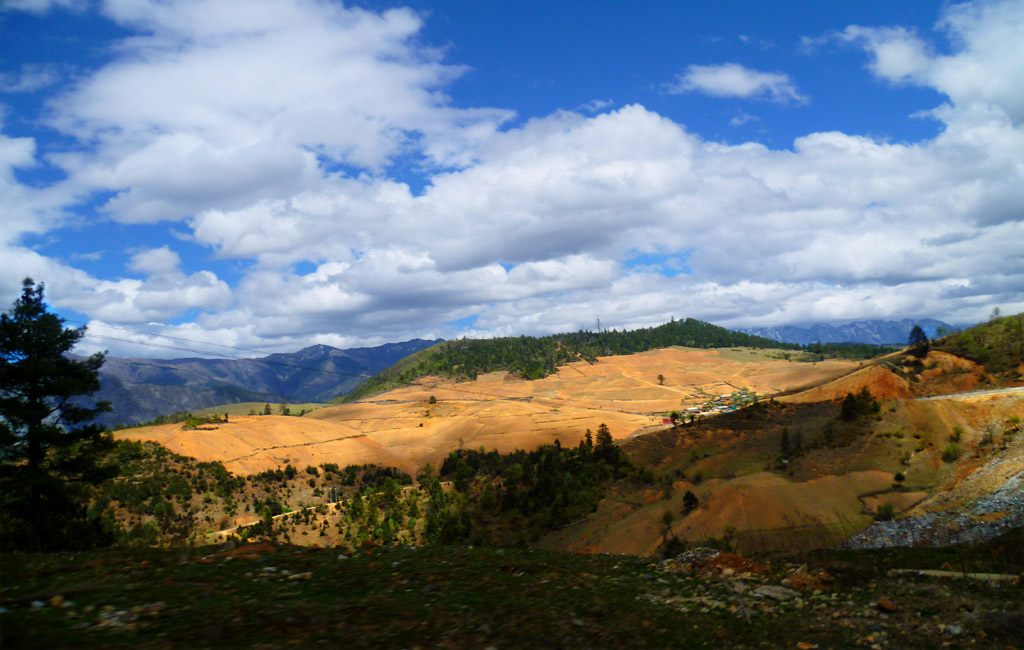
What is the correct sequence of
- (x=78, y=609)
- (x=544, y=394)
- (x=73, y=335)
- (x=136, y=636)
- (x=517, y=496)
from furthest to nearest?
(x=544, y=394) < (x=517, y=496) < (x=73, y=335) < (x=78, y=609) < (x=136, y=636)

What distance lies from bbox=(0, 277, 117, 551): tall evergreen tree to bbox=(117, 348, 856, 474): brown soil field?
4300cm

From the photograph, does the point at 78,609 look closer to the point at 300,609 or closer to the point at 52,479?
the point at 300,609

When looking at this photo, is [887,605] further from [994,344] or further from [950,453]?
[994,344]

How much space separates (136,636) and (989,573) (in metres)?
14.0

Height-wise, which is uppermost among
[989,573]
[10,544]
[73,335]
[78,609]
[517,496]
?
[73,335]

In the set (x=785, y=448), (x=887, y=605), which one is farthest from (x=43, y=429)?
(x=785, y=448)

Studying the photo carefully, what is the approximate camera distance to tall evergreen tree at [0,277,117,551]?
1800 centimetres

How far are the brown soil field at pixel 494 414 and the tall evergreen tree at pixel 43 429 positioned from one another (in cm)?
4300

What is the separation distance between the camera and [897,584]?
9.32 metres

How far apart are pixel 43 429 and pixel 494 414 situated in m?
81.6

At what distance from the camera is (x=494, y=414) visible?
3856 inches

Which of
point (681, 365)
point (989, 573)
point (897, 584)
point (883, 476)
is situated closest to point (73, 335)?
point (897, 584)

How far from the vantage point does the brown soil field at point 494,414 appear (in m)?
69.3

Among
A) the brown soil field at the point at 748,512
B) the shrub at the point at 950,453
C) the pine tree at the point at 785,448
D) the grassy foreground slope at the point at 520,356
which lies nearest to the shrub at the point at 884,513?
the brown soil field at the point at 748,512
